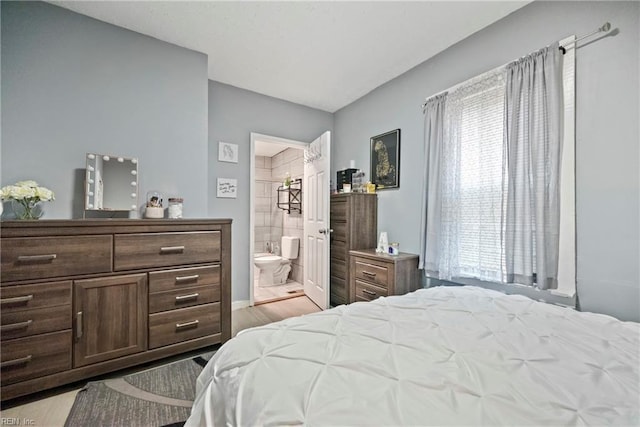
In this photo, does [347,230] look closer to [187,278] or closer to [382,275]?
[382,275]

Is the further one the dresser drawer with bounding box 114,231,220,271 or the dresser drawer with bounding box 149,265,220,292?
the dresser drawer with bounding box 149,265,220,292

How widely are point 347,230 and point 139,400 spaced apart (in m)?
2.25

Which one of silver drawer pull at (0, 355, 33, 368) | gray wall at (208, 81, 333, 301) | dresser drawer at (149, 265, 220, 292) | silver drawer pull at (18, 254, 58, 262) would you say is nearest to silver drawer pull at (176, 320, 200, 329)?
dresser drawer at (149, 265, 220, 292)

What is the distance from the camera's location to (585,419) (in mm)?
588

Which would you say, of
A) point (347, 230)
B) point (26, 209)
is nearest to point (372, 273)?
point (347, 230)

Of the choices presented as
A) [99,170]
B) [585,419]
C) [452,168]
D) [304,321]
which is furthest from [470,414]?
[99,170]

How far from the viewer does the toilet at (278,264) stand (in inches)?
164

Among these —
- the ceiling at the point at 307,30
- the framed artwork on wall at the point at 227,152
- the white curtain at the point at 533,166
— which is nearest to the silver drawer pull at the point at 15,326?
the framed artwork on wall at the point at 227,152

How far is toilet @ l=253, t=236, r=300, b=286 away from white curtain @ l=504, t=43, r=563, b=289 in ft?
10.3

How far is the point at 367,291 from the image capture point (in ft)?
8.96

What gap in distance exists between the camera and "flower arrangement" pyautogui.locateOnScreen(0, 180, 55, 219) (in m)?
1.66

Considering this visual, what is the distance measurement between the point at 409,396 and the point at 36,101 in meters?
2.92

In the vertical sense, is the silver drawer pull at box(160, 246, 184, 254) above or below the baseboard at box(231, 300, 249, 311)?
above

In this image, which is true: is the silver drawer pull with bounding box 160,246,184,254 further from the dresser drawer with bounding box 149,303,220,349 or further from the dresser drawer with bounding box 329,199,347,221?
the dresser drawer with bounding box 329,199,347,221
